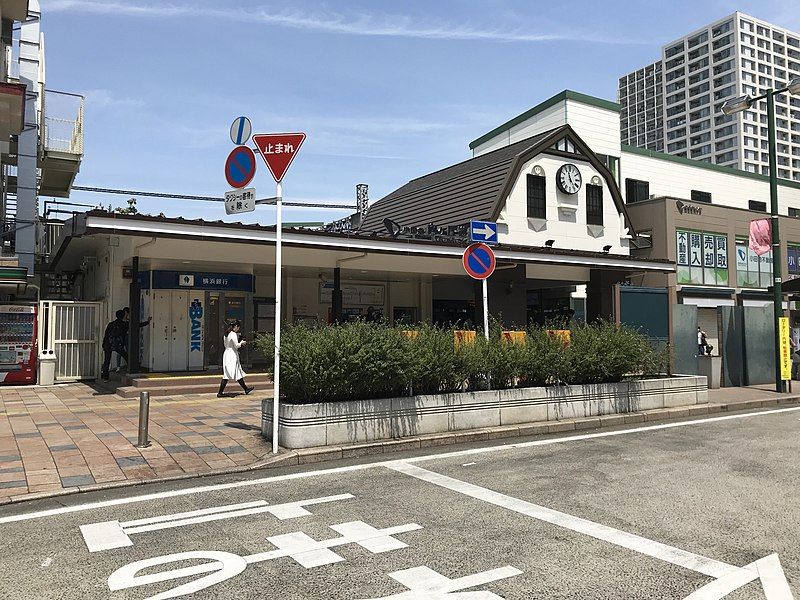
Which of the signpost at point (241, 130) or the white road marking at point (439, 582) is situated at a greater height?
the signpost at point (241, 130)

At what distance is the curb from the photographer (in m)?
6.97

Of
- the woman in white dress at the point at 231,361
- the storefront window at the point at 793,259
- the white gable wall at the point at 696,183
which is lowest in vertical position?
the woman in white dress at the point at 231,361

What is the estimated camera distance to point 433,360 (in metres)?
9.79

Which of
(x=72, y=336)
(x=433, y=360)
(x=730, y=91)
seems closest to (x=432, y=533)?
(x=433, y=360)

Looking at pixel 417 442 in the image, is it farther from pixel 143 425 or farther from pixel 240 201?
pixel 240 201

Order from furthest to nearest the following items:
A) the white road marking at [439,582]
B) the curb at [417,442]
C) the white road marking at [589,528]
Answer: the curb at [417,442]
the white road marking at [589,528]
the white road marking at [439,582]

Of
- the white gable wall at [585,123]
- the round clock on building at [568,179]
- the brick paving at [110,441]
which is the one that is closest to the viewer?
the brick paving at [110,441]

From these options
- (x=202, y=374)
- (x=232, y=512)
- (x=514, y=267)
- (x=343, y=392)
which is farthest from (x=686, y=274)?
(x=232, y=512)

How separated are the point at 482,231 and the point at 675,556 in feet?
22.7

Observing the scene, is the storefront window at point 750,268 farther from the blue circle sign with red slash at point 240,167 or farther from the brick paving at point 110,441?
the blue circle sign with red slash at point 240,167

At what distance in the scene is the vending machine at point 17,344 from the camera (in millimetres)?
15734

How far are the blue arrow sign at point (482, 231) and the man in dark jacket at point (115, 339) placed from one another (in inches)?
393

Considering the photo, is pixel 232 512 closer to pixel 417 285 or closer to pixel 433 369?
pixel 433 369

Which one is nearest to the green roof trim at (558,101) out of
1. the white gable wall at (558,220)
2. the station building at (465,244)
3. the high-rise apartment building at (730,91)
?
the station building at (465,244)
